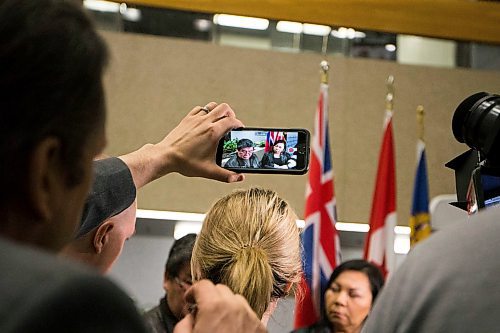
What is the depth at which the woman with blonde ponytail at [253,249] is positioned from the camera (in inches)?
67.7

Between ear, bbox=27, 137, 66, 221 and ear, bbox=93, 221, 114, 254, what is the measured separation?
44.1 inches

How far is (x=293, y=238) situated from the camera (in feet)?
6.11

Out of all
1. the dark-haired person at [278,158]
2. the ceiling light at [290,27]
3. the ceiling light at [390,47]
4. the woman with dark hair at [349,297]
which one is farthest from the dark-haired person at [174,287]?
the ceiling light at [390,47]

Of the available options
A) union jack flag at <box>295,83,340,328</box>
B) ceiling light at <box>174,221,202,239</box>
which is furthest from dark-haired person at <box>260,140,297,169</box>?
ceiling light at <box>174,221,202,239</box>

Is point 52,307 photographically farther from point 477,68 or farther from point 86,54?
point 477,68

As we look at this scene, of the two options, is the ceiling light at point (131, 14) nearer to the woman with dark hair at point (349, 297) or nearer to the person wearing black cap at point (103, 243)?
the woman with dark hair at point (349, 297)

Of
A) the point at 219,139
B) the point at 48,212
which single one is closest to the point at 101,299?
the point at 48,212

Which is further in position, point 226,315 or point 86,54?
point 226,315

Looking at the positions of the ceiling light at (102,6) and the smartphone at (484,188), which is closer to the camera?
the smartphone at (484,188)

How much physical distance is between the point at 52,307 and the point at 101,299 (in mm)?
47

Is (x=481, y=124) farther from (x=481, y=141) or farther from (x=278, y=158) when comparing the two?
(x=278, y=158)

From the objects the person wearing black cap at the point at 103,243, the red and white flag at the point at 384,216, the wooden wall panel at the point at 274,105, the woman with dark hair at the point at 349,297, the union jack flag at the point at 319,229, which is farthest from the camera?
the wooden wall panel at the point at 274,105

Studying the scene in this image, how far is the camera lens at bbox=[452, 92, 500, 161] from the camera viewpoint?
4.13ft

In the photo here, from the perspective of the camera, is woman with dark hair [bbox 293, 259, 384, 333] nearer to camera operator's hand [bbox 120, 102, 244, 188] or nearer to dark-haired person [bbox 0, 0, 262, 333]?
camera operator's hand [bbox 120, 102, 244, 188]
